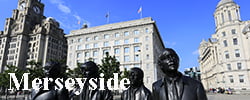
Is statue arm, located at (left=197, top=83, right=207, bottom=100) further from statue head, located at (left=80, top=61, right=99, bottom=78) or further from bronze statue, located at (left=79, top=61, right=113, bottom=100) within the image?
statue head, located at (left=80, top=61, right=99, bottom=78)

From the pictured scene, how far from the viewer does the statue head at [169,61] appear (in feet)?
6.43

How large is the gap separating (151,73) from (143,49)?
7.43m

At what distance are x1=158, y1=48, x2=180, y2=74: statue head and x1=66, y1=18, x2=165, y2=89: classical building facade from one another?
41.3m

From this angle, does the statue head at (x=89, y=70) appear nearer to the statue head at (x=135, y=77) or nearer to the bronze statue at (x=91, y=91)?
the bronze statue at (x=91, y=91)

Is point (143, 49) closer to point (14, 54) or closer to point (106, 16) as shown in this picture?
point (106, 16)

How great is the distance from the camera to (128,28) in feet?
160

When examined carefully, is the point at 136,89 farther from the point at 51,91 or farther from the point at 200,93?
the point at 200,93

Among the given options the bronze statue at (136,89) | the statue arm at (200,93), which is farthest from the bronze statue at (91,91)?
the statue arm at (200,93)

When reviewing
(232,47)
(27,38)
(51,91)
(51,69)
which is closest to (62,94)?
(51,91)

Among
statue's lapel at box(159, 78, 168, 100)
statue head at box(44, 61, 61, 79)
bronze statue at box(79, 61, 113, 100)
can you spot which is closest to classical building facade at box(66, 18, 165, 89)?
bronze statue at box(79, 61, 113, 100)

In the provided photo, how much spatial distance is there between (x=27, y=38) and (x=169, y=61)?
84770 mm

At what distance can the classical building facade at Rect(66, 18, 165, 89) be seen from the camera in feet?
145

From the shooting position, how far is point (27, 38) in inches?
2854

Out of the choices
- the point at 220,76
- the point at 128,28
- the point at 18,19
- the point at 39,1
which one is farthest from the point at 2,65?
the point at 220,76
